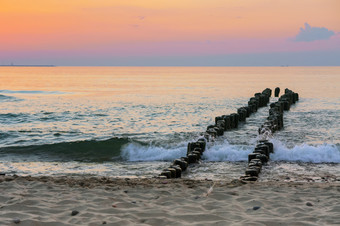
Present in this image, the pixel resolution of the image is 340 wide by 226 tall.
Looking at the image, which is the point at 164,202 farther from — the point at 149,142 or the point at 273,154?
the point at 149,142

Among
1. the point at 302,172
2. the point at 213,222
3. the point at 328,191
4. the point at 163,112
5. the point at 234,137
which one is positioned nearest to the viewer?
the point at 213,222

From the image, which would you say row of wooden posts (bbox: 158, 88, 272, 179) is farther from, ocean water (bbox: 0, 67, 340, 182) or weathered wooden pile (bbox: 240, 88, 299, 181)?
weathered wooden pile (bbox: 240, 88, 299, 181)

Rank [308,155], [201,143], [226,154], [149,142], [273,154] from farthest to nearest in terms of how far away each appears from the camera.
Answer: [149,142], [201,143], [226,154], [273,154], [308,155]

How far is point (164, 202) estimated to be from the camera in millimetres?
6660

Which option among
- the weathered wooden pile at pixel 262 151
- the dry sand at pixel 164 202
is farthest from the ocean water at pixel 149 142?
the dry sand at pixel 164 202

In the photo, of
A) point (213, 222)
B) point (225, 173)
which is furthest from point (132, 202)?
point (225, 173)

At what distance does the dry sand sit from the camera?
5.73m

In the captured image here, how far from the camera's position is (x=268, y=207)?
634cm

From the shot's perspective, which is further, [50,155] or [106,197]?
[50,155]

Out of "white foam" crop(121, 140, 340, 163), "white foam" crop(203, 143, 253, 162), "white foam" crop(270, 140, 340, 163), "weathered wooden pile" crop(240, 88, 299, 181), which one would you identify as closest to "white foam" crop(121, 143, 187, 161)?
"white foam" crop(121, 140, 340, 163)

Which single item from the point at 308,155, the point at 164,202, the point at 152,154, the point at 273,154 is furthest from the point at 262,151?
the point at 164,202

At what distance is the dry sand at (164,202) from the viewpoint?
5.73 meters

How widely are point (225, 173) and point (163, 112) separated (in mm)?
17391

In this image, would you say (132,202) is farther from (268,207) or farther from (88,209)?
(268,207)
